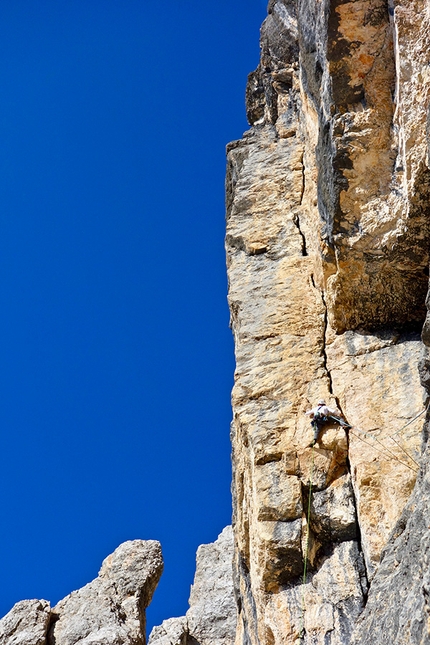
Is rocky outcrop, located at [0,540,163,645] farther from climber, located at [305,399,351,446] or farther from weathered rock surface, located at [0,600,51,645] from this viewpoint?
climber, located at [305,399,351,446]

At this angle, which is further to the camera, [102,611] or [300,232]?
[102,611]

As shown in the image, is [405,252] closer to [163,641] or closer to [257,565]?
[257,565]

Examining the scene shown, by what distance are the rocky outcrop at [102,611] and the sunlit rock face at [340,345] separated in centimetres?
636

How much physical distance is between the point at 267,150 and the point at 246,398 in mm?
8170

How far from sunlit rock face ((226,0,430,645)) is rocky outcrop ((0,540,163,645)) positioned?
20.9 ft

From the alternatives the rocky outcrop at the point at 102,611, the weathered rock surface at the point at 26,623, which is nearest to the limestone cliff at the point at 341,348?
the rocky outcrop at the point at 102,611

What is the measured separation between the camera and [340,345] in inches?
558

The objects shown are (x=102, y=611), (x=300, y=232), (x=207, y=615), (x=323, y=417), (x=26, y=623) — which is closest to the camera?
(x=323, y=417)

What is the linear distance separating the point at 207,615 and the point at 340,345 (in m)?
13.4

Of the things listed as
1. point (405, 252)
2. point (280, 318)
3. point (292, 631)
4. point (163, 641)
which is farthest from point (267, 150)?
point (163, 641)

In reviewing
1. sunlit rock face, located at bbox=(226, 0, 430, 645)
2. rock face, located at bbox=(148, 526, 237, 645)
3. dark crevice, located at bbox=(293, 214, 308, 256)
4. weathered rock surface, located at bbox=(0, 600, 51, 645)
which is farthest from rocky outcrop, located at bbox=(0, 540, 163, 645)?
dark crevice, located at bbox=(293, 214, 308, 256)

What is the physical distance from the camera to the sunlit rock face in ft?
37.7

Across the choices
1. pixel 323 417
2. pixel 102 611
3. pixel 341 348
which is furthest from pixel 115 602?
pixel 341 348

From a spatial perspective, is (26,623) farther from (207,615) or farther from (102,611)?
(207,615)
